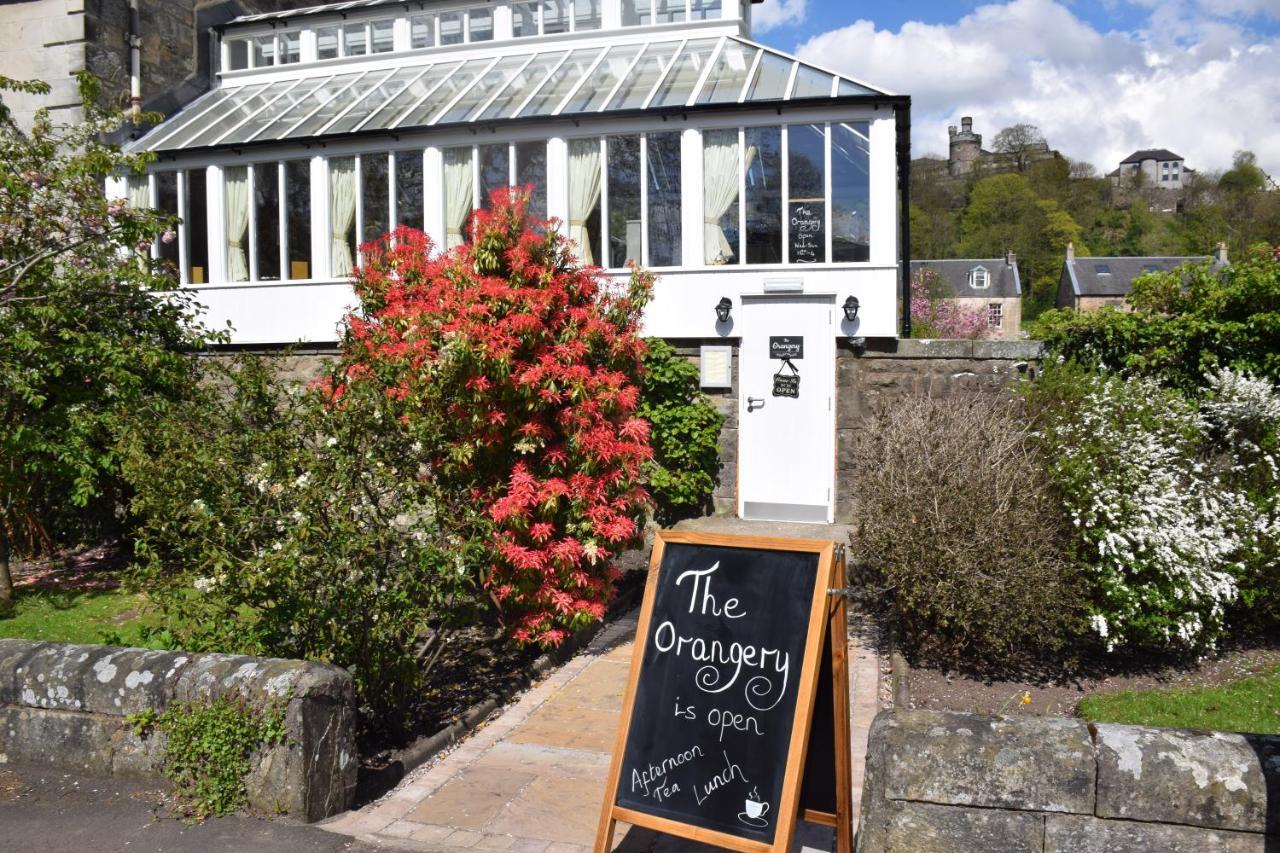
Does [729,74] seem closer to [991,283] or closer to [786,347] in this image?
[786,347]

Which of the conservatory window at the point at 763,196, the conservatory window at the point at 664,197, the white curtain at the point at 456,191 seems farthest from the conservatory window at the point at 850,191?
the white curtain at the point at 456,191

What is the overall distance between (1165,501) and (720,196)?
673cm

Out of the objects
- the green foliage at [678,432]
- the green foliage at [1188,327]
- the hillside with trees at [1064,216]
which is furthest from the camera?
the hillside with trees at [1064,216]

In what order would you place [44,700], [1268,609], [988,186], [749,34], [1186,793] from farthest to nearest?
[988,186] < [749,34] < [1268,609] < [44,700] < [1186,793]

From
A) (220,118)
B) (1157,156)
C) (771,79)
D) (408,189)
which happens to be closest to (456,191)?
(408,189)

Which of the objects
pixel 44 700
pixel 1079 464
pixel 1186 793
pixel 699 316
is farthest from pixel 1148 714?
pixel 699 316

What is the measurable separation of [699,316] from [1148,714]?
7.07 meters

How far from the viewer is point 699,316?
464 inches

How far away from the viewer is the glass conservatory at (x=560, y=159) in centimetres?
1144

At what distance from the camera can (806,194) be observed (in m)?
11.5

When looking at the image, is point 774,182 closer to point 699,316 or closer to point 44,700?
point 699,316

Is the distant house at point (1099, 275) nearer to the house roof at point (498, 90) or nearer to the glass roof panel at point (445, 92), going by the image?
the house roof at point (498, 90)

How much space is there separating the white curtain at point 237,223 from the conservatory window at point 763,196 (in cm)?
728

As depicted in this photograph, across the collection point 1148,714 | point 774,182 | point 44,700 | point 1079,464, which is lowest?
point 1148,714
